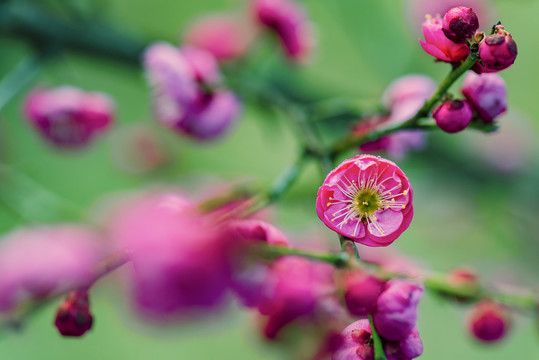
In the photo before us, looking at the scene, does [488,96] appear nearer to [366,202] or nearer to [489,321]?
[366,202]

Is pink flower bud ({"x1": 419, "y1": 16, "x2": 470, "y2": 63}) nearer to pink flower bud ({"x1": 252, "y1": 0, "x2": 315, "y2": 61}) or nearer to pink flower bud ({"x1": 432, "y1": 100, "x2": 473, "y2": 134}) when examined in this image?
pink flower bud ({"x1": 432, "y1": 100, "x2": 473, "y2": 134})

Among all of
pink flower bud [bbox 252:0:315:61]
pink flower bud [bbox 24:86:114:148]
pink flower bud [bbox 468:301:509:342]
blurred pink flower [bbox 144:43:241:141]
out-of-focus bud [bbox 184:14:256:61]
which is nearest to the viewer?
pink flower bud [bbox 468:301:509:342]

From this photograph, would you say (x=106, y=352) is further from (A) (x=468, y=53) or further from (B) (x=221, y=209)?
(A) (x=468, y=53)

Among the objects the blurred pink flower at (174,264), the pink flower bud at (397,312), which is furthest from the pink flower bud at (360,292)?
the blurred pink flower at (174,264)

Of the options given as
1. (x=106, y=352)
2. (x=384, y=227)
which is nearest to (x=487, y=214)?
(x=384, y=227)

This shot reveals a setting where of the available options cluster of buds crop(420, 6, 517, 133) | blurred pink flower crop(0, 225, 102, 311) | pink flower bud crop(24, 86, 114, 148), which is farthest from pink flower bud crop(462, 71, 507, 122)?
pink flower bud crop(24, 86, 114, 148)
